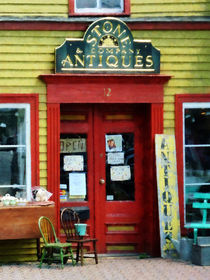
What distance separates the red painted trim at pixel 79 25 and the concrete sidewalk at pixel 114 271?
12.3ft

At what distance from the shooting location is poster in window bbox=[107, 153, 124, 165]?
1548 centimetres

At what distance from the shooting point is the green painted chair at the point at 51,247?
1392 centimetres

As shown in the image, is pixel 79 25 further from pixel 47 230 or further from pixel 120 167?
pixel 47 230

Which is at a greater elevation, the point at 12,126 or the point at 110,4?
the point at 110,4

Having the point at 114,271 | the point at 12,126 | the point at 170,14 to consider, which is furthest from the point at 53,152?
the point at 170,14

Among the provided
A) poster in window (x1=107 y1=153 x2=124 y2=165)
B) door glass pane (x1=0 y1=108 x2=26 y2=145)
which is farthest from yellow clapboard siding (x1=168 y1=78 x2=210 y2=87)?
door glass pane (x1=0 y1=108 x2=26 y2=145)

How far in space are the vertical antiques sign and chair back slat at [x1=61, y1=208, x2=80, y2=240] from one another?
1378 millimetres

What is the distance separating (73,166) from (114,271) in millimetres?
2323

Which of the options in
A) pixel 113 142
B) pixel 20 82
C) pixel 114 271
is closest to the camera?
pixel 114 271

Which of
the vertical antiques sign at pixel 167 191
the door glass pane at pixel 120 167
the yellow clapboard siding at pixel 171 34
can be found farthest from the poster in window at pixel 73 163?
the yellow clapboard siding at pixel 171 34

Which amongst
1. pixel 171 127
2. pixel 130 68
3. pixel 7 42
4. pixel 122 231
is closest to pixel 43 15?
pixel 7 42

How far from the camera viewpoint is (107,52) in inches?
589

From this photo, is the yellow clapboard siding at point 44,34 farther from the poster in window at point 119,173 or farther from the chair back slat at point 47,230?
the chair back slat at point 47,230

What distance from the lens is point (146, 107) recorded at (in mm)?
15406
